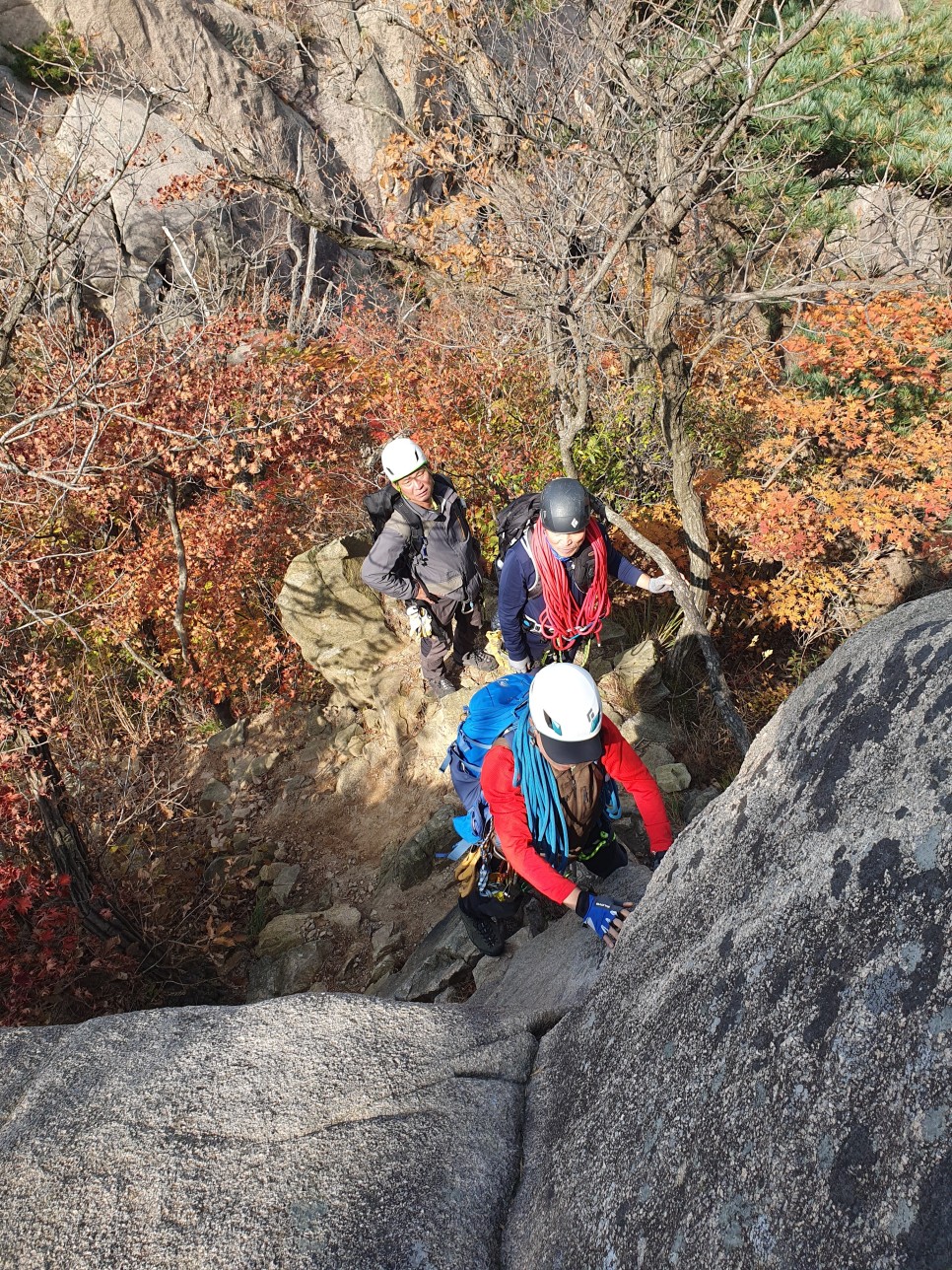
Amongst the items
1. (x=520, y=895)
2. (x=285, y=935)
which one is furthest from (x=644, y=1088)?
(x=285, y=935)

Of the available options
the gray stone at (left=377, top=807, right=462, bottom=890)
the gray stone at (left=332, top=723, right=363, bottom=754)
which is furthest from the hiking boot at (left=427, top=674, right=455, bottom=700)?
the gray stone at (left=332, top=723, right=363, bottom=754)

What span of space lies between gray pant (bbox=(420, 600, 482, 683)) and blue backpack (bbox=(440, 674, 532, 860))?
8.34ft

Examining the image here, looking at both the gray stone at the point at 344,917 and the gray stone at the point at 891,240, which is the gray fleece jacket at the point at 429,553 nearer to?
the gray stone at the point at 344,917

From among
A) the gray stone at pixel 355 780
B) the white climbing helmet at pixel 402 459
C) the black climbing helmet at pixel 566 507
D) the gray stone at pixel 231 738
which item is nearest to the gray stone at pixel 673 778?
the black climbing helmet at pixel 566 507

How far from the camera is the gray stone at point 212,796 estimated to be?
963 centimetres

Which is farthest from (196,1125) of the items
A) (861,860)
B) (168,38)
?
(168,38)

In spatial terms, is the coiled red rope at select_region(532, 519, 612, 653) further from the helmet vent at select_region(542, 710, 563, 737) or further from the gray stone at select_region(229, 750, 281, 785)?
the gray stone at select_region(229, 750, 281, 785)

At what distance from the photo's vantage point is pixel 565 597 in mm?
5375

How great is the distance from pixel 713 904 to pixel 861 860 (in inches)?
26.2

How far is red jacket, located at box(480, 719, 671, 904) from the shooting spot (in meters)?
3.46

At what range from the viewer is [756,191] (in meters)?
9.82

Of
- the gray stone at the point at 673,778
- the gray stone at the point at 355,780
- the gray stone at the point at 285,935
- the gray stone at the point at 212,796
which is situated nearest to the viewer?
the gray stone at the point at 673,778

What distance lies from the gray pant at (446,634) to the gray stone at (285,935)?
262 cm

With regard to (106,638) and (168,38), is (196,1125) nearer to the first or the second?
(106,638)
